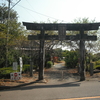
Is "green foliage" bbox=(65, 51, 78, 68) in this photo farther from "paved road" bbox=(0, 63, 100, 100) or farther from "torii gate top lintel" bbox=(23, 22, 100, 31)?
"paved road" bbox=(0, 63, 100, 100)

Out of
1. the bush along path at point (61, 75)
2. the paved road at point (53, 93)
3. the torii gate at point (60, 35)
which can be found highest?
the torii gate at point (60, 35)

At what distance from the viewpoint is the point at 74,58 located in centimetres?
1831

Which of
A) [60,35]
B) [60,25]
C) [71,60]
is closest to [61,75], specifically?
[60,35]

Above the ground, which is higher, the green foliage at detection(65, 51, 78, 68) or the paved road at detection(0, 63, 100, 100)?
the green foliage at detection(65, 51, 78, 68)

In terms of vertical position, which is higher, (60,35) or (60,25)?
(60,25)

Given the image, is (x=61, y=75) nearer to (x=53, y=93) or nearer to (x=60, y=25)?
(x=60, y=25)

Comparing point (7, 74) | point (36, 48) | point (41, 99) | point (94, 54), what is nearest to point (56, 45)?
point (36, 48)

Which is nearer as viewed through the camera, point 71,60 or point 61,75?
point 61,75

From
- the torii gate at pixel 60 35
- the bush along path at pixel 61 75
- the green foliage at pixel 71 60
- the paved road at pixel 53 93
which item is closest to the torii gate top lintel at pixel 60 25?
the torii gate at pixel 60 35

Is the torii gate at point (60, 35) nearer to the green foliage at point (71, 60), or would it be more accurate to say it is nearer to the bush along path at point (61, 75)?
the bush along path at point (61, 75)

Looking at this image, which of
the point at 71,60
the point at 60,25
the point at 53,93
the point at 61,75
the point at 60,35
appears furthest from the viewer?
the point at 71,60

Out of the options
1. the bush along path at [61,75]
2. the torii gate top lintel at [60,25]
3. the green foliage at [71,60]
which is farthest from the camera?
the green foliage at [71,60]

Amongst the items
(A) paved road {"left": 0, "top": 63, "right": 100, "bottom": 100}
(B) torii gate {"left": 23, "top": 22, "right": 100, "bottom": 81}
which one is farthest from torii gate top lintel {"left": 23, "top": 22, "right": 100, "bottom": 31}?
(A) paved road {"left": 0, "top": 63, "right": 100, "bottom": 100}

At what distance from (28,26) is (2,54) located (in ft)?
13.6
